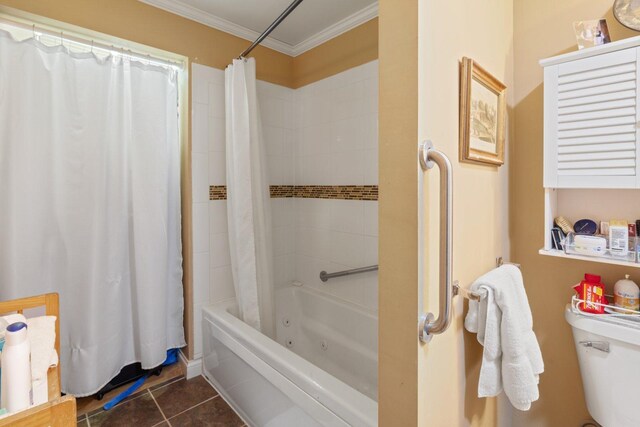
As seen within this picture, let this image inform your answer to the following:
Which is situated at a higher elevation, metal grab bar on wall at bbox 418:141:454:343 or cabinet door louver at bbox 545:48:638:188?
cabinet door louver at bbox 545:48:638:188

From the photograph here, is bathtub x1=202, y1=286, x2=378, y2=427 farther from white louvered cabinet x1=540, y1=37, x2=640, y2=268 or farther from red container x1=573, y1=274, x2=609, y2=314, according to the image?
white louvered cabinet x1=540, y1=37, x2=640, y2=268

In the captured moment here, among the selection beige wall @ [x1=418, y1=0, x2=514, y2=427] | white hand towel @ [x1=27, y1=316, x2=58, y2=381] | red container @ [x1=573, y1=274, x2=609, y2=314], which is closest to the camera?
white hand towel @ [x1=27, y1=316, x2=58, y2=381]

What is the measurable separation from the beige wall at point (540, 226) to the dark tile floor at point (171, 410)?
153cm

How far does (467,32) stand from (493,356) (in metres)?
1.05

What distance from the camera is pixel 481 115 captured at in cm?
104

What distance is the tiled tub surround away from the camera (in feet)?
6.66

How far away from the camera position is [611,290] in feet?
3.61

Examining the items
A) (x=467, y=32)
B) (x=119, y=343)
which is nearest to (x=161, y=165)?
(x=119, y=343)

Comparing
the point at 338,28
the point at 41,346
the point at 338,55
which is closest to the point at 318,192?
the point at 338,55

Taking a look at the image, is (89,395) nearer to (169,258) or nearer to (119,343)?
(119,343)

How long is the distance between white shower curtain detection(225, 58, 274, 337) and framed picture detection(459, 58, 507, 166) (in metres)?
1.31

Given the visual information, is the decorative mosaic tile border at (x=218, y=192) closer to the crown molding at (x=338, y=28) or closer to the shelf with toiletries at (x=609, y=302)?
the crown molding at (x=338, y=28)

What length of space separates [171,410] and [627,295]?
2195mm

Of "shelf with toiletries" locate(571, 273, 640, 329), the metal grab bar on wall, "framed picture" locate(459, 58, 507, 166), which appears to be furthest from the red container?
the metal grab bar on wall
